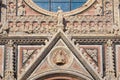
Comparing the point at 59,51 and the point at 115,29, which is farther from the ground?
the point at 115,29

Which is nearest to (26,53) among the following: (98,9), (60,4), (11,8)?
(11,8)

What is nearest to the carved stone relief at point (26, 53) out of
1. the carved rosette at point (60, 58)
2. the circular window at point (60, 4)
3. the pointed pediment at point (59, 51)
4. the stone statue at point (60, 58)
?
the pointed pediment at point (59, 51)

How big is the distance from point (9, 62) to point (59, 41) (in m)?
2.66

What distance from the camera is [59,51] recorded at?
28.2 metres

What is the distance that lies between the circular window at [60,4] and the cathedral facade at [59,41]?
7cm

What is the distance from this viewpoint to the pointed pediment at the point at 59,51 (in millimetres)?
27742

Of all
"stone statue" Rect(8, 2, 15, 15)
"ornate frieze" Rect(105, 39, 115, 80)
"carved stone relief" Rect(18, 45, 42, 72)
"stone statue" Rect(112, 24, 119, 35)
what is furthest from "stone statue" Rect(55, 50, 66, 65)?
"stone statue" Rect(8, 2, 15, 15)

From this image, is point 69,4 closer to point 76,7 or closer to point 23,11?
point 76,7

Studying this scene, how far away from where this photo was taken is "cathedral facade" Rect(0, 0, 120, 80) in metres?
27.8

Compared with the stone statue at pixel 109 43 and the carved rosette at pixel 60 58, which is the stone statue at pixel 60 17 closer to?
the carved rosette at pixel 60 58

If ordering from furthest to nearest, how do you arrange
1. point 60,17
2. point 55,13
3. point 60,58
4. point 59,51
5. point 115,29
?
1. point 55,13
2. point 60,17
3. point 115,29
4. point 59,51
5. point 60,58

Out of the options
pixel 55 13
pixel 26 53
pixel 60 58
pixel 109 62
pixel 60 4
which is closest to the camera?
pixel 60 58

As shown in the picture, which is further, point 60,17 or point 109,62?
point 60,17

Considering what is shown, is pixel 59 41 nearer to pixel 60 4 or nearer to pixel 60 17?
pixel 60 17
